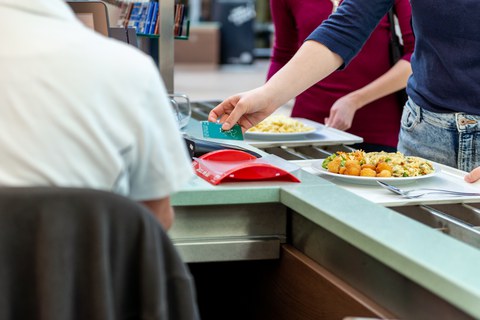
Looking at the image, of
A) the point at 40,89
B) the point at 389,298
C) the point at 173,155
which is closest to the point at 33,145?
the point at 40,89

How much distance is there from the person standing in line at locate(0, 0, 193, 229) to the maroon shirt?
7.81 feet

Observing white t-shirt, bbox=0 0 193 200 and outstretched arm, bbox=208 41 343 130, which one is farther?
outstretched arm, bbox=208 41 343 130

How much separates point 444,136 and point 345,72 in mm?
1139

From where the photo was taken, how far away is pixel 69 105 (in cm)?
128

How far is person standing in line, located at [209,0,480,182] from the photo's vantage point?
245 centimetres

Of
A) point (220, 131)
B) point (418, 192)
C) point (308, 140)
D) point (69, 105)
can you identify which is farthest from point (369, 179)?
point (69, 105)

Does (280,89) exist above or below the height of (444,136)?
above

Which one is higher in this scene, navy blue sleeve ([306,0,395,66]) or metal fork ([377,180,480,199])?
navy blue sleeve ([306,0,395,66])

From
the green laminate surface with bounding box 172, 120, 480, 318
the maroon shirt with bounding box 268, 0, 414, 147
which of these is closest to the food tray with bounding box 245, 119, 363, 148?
the maroon shirt with bounding box 268, 0, 414, 147

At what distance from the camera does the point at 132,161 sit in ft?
4.43

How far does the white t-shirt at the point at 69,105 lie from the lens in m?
1.28

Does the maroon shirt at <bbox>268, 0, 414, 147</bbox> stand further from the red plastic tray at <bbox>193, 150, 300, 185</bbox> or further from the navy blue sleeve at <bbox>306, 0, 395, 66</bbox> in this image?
the red plastic tray at <bbox>193, 150, 300, 185</bbox>

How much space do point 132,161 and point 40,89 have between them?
18 centimetres

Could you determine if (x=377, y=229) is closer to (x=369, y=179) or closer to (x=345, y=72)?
(x=369, y=179)
